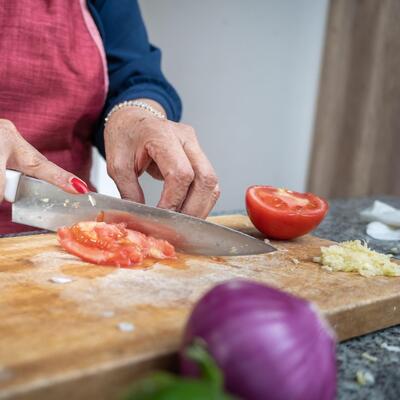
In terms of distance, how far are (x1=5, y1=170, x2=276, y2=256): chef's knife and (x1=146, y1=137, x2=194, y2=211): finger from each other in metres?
0.09

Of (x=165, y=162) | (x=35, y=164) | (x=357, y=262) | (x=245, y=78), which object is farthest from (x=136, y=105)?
(x=245, y=78)

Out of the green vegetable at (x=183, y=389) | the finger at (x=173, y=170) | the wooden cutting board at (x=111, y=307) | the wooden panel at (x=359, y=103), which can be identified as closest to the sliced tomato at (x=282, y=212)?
the wooden cutting board at (x=111, y=307)

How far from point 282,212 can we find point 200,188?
0.17m

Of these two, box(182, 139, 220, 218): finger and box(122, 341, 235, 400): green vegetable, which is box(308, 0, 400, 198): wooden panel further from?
box(122, 341, 235, 400): green vegetable

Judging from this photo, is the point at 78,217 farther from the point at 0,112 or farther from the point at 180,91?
the point at 180,91

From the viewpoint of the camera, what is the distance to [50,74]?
1.41 meters

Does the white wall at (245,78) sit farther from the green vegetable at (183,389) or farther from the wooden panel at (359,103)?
the green vegetable at (183,389)

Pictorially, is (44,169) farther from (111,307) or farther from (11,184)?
(111,307)

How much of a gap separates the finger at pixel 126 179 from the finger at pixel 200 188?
4.8 inches

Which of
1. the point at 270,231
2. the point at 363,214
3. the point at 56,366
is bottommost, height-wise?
the point at 363,214

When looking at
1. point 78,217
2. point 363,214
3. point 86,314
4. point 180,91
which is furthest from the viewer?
point 180,91

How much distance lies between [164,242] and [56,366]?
1.65ft

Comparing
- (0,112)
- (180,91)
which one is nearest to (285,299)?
(0,112)

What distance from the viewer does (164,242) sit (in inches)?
41.8
